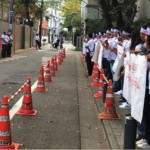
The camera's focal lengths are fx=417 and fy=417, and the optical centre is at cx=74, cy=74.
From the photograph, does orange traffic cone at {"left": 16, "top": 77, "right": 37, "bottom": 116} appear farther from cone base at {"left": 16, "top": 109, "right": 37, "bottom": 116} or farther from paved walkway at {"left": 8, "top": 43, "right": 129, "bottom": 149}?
paved walkway at {"left": 8, "top": 43, "right": 129, "bottom": 149}

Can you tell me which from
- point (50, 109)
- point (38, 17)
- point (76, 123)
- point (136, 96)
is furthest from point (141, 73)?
point (38, 17)

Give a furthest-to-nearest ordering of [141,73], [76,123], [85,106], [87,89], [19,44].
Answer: [19,44] → [87,89] → [85,106] → [76,123] → [141,73]

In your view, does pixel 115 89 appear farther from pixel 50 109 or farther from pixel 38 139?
pixel 38 139

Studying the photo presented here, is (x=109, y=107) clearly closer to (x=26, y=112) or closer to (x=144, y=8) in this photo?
(x=26, y=112)

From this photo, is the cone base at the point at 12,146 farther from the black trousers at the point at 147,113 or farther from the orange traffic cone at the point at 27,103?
the orange traffic cone at the point at 27,103

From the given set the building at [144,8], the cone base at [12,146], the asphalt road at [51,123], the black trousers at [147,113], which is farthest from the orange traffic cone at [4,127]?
the building at [144,8]

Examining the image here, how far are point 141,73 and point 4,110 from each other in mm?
2069

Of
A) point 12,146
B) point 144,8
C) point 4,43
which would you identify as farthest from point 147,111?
point 4,43

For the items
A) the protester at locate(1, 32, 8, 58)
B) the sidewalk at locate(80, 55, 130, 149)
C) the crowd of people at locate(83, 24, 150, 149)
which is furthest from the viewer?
the protester at locate(1, 32, 8, 58)

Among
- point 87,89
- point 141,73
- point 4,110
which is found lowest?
point 87,89

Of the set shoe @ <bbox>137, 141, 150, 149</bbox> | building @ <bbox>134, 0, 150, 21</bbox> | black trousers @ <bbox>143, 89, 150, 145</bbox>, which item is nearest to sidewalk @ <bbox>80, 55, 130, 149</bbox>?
shoe @ <bbox>137, 141, 150, 149</bbox>

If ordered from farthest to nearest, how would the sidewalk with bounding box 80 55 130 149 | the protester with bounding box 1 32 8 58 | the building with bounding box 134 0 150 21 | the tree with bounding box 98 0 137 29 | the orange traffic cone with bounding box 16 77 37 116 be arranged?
the protester with bounding box 1 32 8 58
the building with bounding box 134 0 150 21
the tree with bounding box 98 0 137 29
the orange traffic cone with bounding box 16 77 37 116
the sidewalk with bounding box 80 55 130 149

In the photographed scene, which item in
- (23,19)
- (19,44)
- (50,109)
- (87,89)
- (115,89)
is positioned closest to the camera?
(50,109)

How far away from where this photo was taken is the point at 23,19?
4875 centimetres
